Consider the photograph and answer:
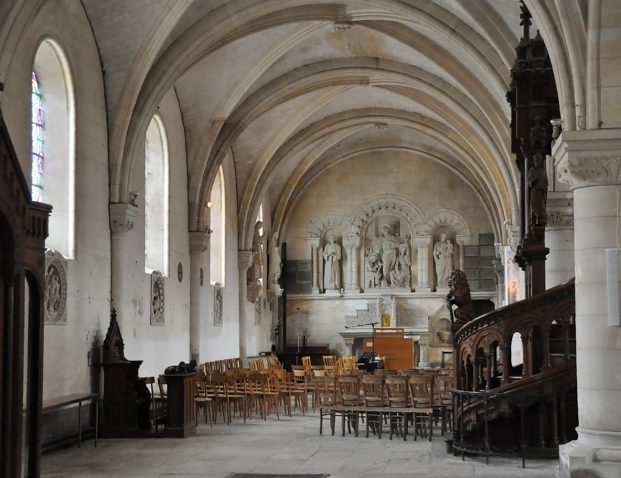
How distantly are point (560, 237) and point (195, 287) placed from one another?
9945 millimetres

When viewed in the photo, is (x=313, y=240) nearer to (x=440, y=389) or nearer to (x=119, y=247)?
(x=119, y=247)

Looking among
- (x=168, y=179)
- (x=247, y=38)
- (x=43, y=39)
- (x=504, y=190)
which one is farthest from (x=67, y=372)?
(x=504, y=190)

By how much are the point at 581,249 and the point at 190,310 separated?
1392cm

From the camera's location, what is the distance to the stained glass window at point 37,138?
14.7 meters

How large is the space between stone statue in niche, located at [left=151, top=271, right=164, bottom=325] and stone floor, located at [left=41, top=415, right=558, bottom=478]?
472 centimetres

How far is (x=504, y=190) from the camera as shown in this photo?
2442 centimetres

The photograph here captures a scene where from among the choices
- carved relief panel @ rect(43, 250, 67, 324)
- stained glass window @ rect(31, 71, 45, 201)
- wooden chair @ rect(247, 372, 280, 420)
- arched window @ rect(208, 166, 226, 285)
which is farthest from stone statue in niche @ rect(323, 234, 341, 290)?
stained glass window @ rect(31, 71, 45, 201)

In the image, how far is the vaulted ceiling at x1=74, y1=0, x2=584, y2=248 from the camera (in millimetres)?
16328

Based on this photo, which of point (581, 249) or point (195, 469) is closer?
point (581, 249)

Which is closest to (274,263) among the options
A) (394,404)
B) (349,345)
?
(349,345)

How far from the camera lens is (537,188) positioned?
1107cm

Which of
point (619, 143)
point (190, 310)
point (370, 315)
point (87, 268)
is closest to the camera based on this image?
point (619, 143)

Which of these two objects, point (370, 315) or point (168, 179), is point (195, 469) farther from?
point (370, 315)

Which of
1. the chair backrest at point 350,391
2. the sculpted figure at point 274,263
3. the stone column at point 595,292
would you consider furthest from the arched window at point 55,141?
the sculpted figure at point 274,263
